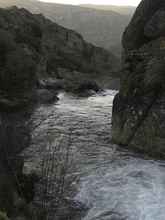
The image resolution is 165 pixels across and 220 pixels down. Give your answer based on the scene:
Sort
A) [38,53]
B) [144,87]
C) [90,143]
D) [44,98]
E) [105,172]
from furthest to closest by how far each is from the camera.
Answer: [38,53]
[44,98]
[90,143]
[144,87]
[105,172]

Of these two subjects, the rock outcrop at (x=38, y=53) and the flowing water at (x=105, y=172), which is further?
the rock outcrop at (x=38, y=53)

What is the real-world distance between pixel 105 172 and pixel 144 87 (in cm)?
609

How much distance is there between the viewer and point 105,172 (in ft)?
49.3

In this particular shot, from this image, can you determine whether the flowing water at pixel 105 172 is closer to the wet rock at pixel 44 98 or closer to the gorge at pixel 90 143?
the gorge at pixel 90 143

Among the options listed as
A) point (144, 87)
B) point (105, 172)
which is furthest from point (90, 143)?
point (144, 87)

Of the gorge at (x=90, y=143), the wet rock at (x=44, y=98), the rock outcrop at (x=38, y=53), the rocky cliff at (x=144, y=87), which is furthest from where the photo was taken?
the wet rock at (x=44, y=98)

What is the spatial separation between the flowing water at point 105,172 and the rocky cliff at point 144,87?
1.12 m

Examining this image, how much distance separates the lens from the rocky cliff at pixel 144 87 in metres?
17.4

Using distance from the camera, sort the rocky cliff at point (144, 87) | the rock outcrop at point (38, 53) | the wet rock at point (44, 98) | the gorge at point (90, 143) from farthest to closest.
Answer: the wet rock at point (44, 98) < the rock outcrop at point (38, 53) < the rocky cliff at point (144, 87) < the gorge at point (90, 143)

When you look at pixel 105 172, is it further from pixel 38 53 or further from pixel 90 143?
pixel 38 53

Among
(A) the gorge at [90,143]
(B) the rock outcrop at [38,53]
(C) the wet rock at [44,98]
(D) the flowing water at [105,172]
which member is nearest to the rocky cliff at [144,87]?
(A) the gorge at [90,143]

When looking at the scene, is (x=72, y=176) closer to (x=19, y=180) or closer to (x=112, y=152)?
(x=19, y=180)

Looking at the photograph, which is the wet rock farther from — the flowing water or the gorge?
the flowing water

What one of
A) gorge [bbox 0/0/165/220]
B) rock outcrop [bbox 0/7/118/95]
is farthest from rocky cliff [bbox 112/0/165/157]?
rock outcrop [bbox 0/7/118/95]
